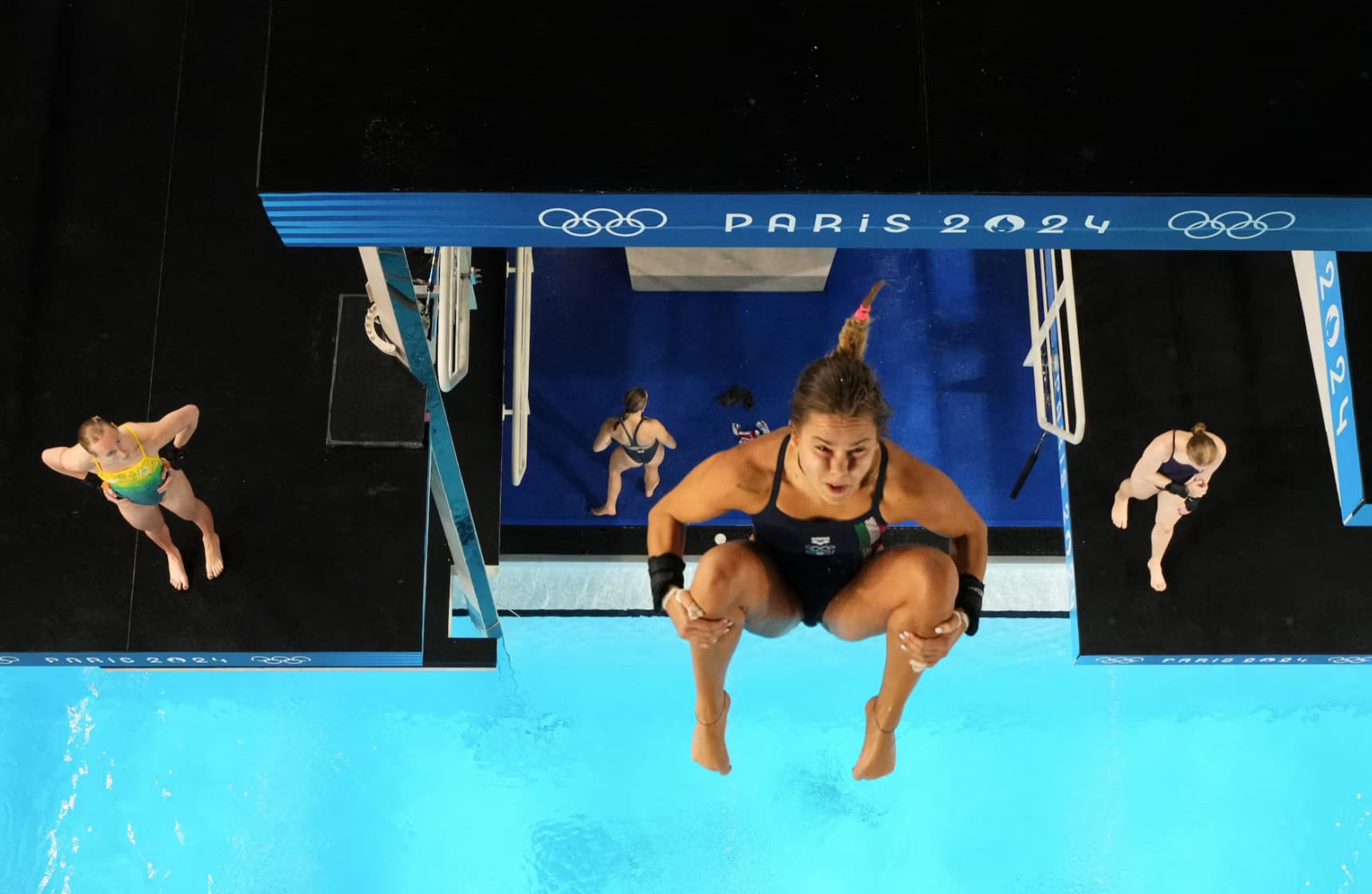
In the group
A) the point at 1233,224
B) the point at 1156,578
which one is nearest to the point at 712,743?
the point at 1233,224

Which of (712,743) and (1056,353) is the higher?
(1056,353)

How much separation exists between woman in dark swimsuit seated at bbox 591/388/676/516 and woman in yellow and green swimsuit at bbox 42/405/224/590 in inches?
93.5

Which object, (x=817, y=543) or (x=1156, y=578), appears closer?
(x=817, y=543)

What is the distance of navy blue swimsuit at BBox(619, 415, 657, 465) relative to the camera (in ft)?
23.0

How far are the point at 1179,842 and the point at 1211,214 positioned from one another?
212 inches

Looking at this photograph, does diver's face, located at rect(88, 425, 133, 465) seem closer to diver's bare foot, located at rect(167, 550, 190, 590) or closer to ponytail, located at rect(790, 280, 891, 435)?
diver's bare foot, located at rect(167, 550, 190, 590)

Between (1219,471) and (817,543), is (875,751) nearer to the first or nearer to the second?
(817,543)

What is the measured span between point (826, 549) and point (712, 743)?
84 centimetres

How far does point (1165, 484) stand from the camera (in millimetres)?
6219

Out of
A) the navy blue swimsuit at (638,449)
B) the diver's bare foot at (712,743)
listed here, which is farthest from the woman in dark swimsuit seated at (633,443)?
the diver's bare foot at (712,743)

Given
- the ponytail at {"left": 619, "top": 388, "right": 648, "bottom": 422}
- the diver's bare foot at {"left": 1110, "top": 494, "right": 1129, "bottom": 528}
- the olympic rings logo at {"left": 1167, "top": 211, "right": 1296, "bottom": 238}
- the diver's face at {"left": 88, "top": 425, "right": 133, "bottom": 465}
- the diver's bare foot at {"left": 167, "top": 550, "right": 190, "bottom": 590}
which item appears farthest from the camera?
the ponytail at {"left": 619, "top": 388, "right": 648, "bottom": 422}

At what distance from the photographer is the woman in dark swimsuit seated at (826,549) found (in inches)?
129

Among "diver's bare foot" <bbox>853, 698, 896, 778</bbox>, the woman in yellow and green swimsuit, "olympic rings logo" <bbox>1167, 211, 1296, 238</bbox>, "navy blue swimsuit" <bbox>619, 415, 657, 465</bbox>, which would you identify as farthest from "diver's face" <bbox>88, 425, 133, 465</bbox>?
"olympic rings logo" <bbox>1167, 211, 1296, 238</bbox>

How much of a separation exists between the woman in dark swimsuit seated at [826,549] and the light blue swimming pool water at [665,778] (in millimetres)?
3588
